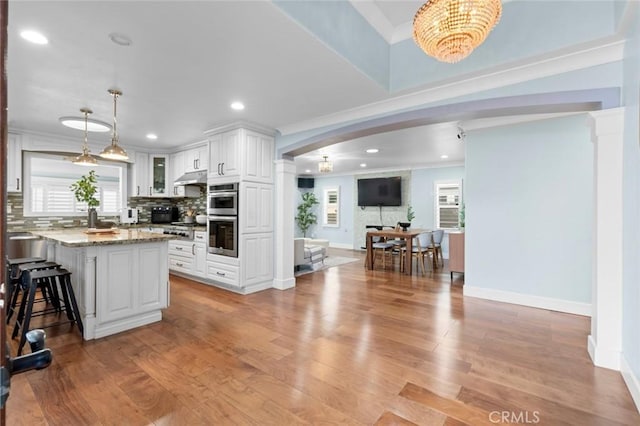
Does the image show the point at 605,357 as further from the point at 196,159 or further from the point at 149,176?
the point at 149,176

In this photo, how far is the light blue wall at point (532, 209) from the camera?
345 centimetres

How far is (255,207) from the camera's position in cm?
433

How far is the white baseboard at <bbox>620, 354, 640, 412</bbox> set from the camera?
1.84 m

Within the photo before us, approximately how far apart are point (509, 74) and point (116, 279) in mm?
4100

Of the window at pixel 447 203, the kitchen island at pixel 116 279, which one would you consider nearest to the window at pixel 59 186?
the kitchen island at pixel 116 279

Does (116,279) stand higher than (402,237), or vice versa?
(402,237)

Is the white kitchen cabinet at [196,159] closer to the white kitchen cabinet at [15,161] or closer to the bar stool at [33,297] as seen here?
the white kitchen cabinet at [15,161]

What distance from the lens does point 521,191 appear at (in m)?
3.78

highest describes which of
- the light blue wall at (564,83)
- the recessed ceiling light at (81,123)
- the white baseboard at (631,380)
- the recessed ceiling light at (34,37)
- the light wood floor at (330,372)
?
the recessed ceiling light at (34,37)

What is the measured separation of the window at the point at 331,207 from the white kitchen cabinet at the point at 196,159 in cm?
515

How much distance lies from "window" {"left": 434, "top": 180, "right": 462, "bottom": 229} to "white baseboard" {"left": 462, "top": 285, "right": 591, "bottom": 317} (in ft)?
12.3

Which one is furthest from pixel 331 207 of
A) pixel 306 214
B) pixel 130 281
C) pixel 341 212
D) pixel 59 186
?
pixel 130 281

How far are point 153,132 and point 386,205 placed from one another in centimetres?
604

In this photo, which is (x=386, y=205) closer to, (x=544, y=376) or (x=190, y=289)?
(x=190, y=289)
